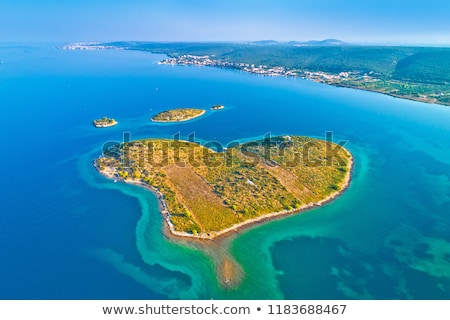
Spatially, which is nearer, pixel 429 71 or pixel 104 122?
pixel 104 122

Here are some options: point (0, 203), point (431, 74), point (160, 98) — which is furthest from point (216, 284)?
point (431, 74)

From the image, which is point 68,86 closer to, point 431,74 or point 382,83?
point 382,83

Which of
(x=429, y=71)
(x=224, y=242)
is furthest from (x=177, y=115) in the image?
(x=429, y=71)

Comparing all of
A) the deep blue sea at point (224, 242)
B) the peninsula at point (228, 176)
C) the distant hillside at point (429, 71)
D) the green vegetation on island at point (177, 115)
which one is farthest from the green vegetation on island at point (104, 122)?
the distant hillside at point (429, 71)

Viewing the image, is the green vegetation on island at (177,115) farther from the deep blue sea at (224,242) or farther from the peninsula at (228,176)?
the peninsula at (228,176)

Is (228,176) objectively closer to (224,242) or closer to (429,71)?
(224,242)

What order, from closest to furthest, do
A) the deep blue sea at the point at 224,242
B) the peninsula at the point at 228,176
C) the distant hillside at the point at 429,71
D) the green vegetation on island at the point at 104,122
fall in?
1. the deep blue sea at the point at 224,242
2. the peninsula at the point at 228,176
3. the green vegetation on island at the point at 104,122
4. the distant hillside at the point at 429,71
